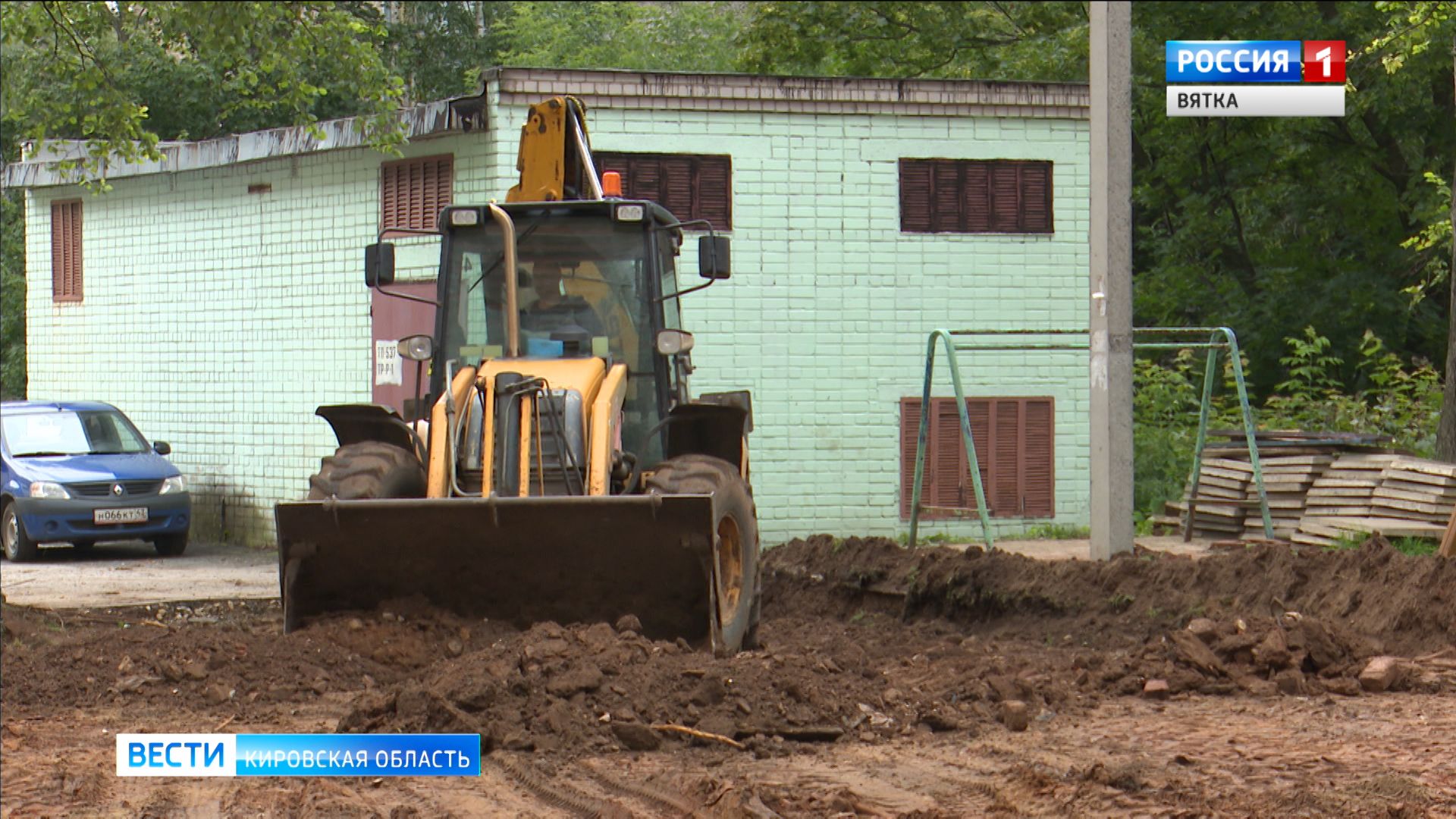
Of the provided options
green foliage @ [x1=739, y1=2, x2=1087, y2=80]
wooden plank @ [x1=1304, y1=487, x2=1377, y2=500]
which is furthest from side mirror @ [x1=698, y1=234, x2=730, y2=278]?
green foliage @ [x1=739, y1=2, x2=1087, y2=80]

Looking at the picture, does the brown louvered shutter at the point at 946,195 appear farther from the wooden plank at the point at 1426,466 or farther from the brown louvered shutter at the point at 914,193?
the wooden plank at the point at 1426,466

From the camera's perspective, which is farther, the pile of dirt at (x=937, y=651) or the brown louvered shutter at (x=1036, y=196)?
the brown louvered shutter at (x=1036, y=196)

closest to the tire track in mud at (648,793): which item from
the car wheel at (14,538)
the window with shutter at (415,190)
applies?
the window with shutter at (415,190)

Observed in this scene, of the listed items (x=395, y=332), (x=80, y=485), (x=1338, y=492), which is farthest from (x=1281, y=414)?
(x=80, y=485)

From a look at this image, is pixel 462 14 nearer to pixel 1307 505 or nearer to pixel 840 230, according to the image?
pixel 840 230

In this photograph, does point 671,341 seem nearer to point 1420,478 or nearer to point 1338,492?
point 1420,478

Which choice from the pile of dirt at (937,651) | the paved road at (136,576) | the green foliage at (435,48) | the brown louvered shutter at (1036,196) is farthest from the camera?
the green foliage at (435,48)

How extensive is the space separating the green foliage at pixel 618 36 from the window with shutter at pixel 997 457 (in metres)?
A: 18.3

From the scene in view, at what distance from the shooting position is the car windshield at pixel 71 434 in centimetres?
1872

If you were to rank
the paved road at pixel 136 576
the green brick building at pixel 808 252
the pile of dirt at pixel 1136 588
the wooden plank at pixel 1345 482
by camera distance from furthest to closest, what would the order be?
1. the green brick building at pixel 808 252
2. the paved road at pixel 136 576
3. the wooden plank at pixel 1345 482
4. the pile of dirt at pixel 1136 588

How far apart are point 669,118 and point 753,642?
748 centimetres

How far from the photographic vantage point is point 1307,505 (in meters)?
14.3

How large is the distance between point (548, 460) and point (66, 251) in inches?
574

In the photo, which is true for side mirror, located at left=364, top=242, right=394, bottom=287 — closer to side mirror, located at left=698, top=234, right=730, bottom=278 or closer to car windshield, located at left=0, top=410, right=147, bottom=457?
side mirror, located at left=698, top=234, right=730, bottom=278
